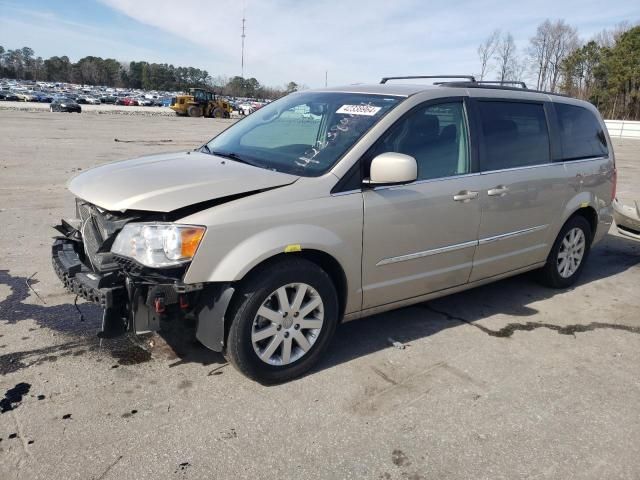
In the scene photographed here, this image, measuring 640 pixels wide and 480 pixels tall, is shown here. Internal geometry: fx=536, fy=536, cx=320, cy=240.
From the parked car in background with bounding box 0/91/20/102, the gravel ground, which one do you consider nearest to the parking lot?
the gravel ground

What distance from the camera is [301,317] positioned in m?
3.30

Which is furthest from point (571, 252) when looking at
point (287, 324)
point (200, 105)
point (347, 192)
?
point (200, 105)

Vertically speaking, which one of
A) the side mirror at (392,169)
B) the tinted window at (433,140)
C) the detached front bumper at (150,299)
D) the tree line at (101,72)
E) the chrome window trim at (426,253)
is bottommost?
the detached front bumper at (150,299)

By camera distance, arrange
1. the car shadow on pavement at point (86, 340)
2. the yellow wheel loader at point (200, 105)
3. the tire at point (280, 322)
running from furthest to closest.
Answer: the yellow wheel loader at point (200, 105), the car shadow on pavement at point (86, 340), the tire at point (280, 322)

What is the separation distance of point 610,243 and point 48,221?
25.0ft

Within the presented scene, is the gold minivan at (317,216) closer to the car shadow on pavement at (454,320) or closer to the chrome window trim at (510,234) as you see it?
the chrome window trim at (510,234)

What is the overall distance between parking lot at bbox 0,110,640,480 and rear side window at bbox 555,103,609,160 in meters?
1.50

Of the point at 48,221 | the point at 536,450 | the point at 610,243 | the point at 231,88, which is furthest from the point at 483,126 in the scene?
the point at 231,88

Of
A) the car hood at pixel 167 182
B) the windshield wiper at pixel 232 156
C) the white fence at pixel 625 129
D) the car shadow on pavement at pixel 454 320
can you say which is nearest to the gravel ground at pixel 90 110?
the white fence at pixel 625 129

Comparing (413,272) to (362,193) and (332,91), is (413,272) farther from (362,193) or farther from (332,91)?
(332,91)

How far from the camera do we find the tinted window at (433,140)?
3648mm

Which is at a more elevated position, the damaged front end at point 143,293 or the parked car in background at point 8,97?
the parked car in background at point 8,97

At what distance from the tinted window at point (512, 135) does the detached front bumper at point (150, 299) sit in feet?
Result: 7.77

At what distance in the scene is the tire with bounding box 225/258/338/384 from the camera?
306cm
